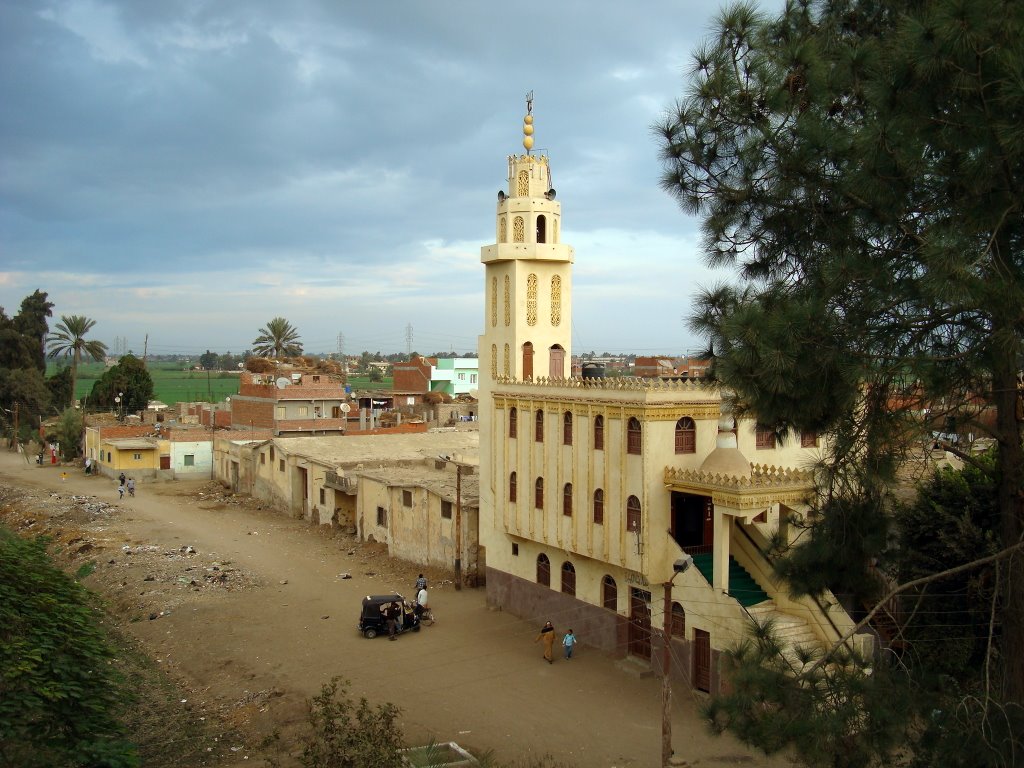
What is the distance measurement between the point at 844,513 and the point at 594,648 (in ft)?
38.3

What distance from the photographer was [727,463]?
729 inches

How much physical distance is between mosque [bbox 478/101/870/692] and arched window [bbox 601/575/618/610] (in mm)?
27

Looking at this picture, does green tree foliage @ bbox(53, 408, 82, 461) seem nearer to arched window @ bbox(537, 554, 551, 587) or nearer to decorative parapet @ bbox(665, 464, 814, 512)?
arched window @ bbox(537, 554, 551, 587)

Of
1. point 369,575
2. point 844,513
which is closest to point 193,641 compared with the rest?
point 369,575

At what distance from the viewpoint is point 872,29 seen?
11383 millimetres

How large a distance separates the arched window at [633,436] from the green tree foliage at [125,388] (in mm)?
61821

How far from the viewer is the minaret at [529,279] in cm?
2366

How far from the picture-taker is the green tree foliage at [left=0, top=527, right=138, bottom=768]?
11.6 m

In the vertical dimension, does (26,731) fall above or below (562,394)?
below

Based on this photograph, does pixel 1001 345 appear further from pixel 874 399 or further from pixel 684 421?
pixel 684 421

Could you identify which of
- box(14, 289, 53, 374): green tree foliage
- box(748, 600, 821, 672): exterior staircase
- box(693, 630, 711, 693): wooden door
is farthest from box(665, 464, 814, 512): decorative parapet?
box(14, 289, 53, 374): green tree foliage

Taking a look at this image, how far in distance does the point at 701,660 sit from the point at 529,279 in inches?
422

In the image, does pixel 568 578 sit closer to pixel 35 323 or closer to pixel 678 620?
pixel 678 620

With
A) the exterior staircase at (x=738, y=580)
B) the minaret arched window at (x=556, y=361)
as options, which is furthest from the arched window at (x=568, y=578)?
the minaret arched window at (x=556, y=361)
